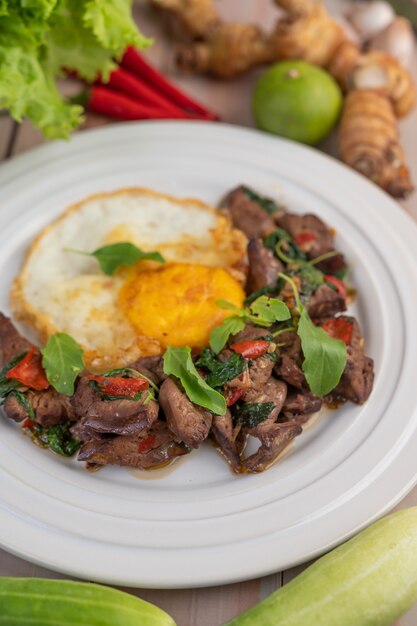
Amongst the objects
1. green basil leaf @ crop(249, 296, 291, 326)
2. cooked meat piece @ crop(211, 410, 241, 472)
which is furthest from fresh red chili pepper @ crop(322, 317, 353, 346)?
cooked meat piece @ crop(211, 410, 241, 472)

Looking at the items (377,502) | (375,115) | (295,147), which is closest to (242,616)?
(377,502)

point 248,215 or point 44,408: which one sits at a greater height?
point 248,215

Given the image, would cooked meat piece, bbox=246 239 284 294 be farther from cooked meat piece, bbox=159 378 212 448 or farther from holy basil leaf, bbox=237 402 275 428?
cooked meat piece, bbox=159 378 212 448

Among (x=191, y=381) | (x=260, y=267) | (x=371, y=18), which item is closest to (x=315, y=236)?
(x=260, y=267)

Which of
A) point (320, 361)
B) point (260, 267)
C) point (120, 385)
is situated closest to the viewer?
point (120, 385)

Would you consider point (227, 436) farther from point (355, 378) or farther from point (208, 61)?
point (208, 61)

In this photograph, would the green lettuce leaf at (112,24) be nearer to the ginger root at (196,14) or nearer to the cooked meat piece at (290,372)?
the ginger root at (196,14)

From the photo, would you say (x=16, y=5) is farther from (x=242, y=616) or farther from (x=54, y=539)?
(x=242, y=616)

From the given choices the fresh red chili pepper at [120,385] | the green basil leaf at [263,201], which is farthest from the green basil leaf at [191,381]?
the green basil leaf at [263,201]
